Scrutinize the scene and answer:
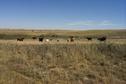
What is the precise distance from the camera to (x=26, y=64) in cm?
1490

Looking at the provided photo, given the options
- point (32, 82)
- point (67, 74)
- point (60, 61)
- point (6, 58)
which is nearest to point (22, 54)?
point (6, 58)

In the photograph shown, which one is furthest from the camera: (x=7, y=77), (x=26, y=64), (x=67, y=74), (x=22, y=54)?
(x=22, y=54)

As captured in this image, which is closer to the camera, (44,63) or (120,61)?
(44,63)

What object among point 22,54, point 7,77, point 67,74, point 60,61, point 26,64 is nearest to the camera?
point 7,77

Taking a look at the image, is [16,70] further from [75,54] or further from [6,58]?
[75,54]

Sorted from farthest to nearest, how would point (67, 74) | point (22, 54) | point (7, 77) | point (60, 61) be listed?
1. point (22, 54)
2. point (60, 61)
3. point (67, 74)
4. point (7, 77)

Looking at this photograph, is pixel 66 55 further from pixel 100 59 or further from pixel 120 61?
pixel 120 61

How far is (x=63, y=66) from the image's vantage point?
15195 mm

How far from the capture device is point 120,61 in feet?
55.5

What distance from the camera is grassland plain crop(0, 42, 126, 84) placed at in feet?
41.4

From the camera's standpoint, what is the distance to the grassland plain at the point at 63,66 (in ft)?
41.4

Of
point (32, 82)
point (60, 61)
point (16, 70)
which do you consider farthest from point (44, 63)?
point (32, 82)

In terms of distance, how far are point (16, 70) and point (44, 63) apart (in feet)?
6.87

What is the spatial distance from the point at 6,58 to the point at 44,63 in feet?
7.47
